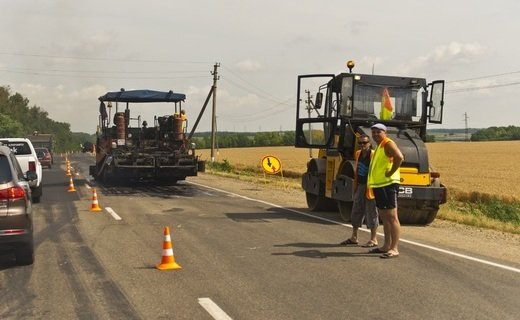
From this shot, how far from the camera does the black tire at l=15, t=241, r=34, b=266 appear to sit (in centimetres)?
712

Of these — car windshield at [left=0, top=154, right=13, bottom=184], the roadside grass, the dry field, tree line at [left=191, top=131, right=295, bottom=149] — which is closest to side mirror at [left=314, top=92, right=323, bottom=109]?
the roadside grass

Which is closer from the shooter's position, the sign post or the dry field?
the sign post

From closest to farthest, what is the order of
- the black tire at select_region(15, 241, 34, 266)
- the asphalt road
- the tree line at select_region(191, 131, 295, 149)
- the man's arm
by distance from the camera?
the asphalt road < the black tire at select_region(15, 241, 34, 266) < the man's arm < the tree line at select_region(191, 131, 295, 149)

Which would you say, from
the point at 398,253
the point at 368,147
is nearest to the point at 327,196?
the point at 368,147

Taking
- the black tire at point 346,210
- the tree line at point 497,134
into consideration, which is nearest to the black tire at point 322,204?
the black tire at point 346,210

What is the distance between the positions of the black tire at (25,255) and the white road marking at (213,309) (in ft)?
8.91

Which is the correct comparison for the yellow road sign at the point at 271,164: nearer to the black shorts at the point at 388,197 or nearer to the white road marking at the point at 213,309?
the black shorts at the point at 388,197

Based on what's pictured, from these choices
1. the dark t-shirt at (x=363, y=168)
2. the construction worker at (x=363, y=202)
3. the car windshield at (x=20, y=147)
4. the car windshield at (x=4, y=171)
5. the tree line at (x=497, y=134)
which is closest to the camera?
the car windshield at (x=4, y=171)

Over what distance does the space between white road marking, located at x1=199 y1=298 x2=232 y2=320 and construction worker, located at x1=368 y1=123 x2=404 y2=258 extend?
315cm

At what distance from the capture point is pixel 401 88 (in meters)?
12.4

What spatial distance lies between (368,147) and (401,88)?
3.79 metres

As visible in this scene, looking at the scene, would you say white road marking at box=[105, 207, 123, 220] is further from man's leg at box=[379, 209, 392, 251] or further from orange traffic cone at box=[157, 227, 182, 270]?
man's leg at box=[379, 209, 392, 251]

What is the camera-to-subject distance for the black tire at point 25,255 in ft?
23.4

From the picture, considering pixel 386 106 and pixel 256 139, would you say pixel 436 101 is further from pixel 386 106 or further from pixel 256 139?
pixel 256 139
